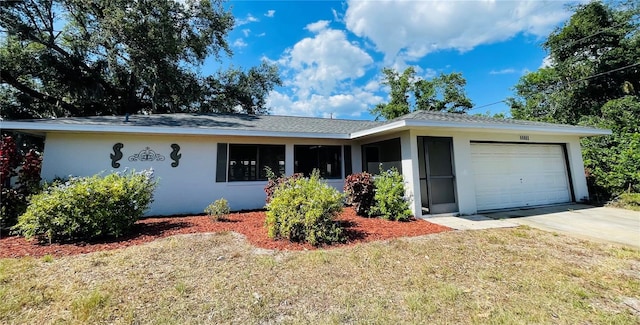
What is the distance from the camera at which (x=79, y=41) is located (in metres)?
13.5

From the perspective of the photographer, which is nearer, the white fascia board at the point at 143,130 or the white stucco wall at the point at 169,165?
the white fascia board at the point at 143,130

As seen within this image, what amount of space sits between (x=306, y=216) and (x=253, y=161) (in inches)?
170

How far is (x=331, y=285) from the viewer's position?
10.4ft

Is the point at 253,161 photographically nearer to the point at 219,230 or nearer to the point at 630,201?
the point at 219,230

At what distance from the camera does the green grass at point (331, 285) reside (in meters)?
2.55

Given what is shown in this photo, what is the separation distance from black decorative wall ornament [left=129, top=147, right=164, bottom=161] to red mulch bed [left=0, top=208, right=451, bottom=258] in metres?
1.78

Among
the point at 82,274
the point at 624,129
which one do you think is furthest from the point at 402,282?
the point at 624,129

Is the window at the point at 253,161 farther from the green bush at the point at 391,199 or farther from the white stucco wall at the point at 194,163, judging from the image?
the green bush at the point at 391,199

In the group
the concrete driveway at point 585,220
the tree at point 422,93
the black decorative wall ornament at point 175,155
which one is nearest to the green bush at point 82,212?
the black decorative wall ornament at point 175,155

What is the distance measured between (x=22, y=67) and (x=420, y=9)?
1868 cm

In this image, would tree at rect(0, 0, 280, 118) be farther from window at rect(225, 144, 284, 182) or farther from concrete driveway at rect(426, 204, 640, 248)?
concrete driveway at rect(426, 204, 640, 248)

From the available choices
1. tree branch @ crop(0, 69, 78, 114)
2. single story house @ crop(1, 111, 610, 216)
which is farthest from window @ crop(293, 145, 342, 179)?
tree branch @ crop(0, 69, 78, 114)

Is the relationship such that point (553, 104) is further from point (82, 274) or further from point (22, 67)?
point (22, 67)

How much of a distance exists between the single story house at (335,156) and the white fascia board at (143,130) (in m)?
0.02
